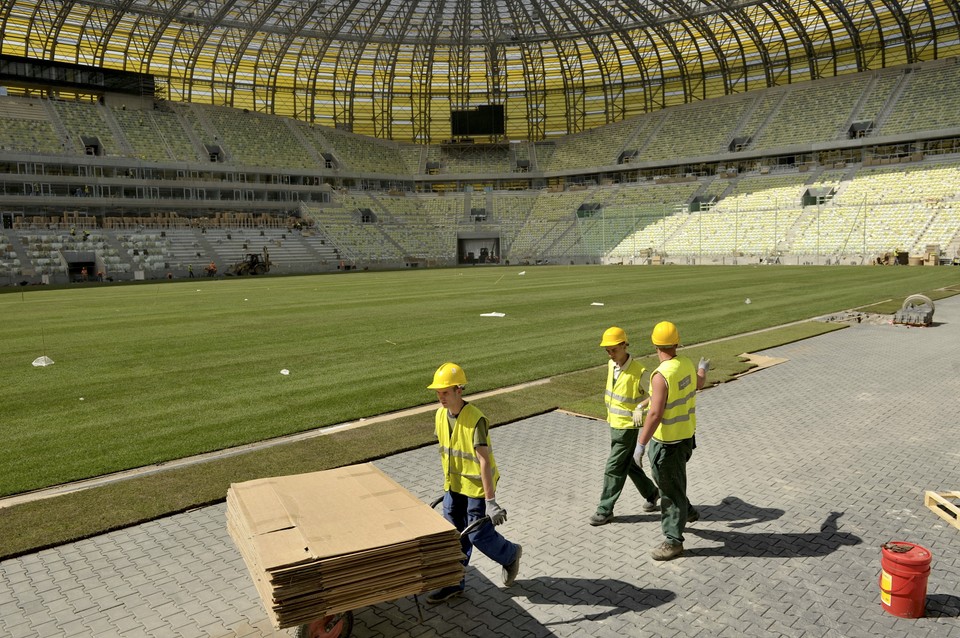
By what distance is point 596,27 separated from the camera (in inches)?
3105

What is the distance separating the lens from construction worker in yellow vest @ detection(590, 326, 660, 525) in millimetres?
6879

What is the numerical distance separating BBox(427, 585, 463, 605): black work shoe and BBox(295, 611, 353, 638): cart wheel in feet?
2.58

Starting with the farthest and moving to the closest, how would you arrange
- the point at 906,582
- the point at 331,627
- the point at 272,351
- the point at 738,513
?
the point at 272,351, the point at 738,513, the point at 906,582, the point at 331,627

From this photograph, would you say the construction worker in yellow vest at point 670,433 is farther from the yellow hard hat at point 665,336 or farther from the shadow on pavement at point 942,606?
the shadow on pavement at point 942,606

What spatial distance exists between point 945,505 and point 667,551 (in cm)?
323

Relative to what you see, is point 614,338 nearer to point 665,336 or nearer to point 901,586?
point 665,336

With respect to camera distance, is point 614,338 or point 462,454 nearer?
point 462,454

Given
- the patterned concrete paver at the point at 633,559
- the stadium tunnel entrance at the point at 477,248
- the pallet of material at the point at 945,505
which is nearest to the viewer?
the patterned concrete paver at the point at 633,559

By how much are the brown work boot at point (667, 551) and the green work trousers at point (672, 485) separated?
38 millimetres

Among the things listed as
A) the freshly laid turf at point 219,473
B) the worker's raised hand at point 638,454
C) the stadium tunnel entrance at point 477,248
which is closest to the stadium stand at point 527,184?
the stadium tunnel entrance at point 477,248

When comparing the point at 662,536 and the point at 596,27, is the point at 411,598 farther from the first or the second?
the point at 596,27

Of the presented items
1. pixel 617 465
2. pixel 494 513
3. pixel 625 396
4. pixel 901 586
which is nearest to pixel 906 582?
pixel 901 586

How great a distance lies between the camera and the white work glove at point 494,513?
5.51m

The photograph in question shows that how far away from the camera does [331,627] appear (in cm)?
507
